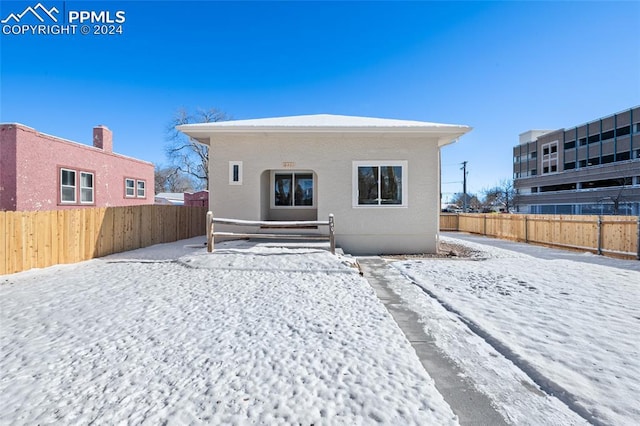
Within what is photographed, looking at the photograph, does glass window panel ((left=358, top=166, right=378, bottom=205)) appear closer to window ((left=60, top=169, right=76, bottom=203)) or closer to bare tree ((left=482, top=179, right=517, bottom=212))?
window ((left=60, top=169, right=76, bottom=203))

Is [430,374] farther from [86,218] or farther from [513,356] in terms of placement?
[86,218]

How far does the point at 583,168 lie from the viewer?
36625 mm

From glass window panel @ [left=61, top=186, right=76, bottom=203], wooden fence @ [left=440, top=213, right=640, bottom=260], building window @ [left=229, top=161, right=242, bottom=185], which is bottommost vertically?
wooden fence @ [left=440, top=213, right=640, bottom=260]

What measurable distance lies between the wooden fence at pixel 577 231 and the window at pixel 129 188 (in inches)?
892

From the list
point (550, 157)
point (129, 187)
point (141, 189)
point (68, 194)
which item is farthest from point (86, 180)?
point (550, 157)

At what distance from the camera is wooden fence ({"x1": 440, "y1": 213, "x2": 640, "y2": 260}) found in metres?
9.20

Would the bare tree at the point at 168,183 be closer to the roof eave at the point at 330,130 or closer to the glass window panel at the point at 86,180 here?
the glass window panel at the point at 86,180

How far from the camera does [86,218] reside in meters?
8.18

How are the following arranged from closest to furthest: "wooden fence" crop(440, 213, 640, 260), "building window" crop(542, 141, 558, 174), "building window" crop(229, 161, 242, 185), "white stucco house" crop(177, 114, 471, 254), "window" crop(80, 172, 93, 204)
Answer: "wooden fence" crop(440, 213, 640, 260) → "white stucco house" crop(177, 114, 471, 254) → "building window" crop(229, 161, 242, 185) → "window" crop(80, 172, 93, 204) → "building window" crop(542, 141, 558, 174)

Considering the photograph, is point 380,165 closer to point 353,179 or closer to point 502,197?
point 353,179

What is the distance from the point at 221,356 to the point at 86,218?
25.5 ft

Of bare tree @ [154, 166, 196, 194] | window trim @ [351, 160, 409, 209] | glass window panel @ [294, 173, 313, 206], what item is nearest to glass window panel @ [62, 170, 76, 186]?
glass window panel @ [294, 173, 313, 206]

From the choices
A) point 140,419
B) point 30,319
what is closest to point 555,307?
point 140,419

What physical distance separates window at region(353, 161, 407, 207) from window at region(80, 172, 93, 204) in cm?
1432
